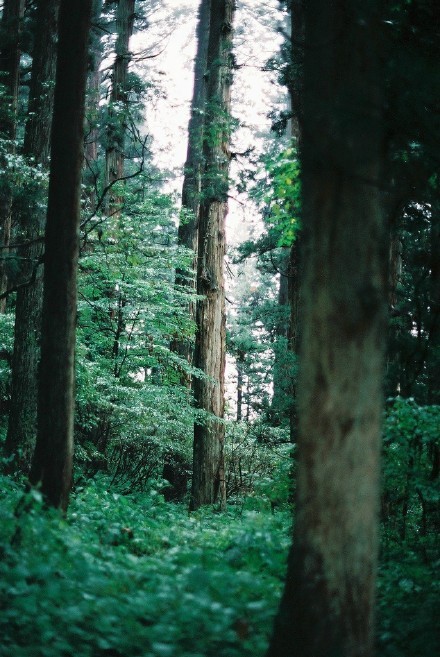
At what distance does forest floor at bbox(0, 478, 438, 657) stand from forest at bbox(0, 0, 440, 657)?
2 centimetres

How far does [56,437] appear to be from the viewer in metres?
5.71

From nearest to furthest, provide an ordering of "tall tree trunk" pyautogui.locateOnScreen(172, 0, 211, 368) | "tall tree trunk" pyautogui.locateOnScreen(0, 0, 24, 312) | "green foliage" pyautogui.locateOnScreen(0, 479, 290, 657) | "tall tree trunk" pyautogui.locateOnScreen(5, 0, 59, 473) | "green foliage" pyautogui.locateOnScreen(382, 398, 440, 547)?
"green foliage" pyautogui.locateOnScreen(0, 479, 290, 657)
"green foliage" pyautogui.locateOnScreen(382, 398, 440, 547)
"tall tree trunk" pyautogui.locateOnScreen(5, 0, 59, 473)
"tall tree trunk" pyautogui.locateOnScreen(0, 0, 24, 312)
"tall tree trunk" pyautogui.locateOnScreen(172, 0, 211, 368)

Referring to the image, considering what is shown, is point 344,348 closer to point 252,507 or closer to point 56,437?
point 56,437

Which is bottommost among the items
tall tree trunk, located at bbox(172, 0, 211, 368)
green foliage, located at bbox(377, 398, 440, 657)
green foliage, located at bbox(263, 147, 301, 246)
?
green foliage, located at bbox(377, 398, 440, 657)

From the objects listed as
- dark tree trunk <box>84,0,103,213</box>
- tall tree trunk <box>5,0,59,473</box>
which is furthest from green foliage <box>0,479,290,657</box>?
dark tree trunk <box>84,0,103,213</box>

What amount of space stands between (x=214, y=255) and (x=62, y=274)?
5.76 m

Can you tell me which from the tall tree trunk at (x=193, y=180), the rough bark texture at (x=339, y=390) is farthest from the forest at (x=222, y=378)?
the tall tree trunk at (x=193, y=180)

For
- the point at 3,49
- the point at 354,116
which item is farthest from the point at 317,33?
the point at 3,49

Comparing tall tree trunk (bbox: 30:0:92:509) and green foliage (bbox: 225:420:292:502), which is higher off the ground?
tall tree trunk (bbox: 30:0:92:509)

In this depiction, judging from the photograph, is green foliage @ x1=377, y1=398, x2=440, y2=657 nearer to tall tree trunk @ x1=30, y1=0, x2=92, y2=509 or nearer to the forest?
the forest

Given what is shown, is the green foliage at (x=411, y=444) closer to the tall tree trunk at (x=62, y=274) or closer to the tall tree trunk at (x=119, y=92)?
Result: the tall tree trunk at (x=62, y=274)

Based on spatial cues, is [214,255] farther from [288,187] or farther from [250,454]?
[250,454]

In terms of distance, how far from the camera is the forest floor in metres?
3.21

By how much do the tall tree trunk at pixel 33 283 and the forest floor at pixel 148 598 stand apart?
144 inches
